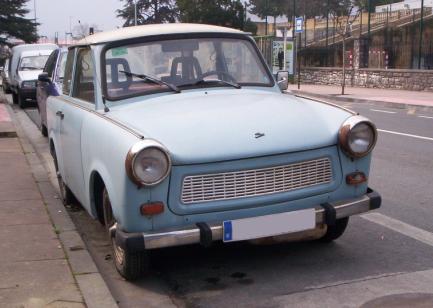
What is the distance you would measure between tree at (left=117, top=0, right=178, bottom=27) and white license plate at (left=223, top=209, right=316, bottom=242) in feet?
239

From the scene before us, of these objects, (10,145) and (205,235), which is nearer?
(205,235)

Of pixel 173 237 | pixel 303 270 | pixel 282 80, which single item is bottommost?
pixel 303 270

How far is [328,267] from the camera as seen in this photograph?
461cm

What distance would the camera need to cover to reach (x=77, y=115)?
17.1 ft

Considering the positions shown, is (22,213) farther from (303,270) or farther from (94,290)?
(303,270)

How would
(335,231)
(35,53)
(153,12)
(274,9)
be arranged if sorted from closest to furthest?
1. (335,231)
2. (35,53)
3. (274,9)
4. (153,12)

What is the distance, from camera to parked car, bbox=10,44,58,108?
1822 cm

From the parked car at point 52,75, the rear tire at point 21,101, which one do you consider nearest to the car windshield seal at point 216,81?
the parked car at point 52,75

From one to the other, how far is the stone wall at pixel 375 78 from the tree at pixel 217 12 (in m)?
15.2

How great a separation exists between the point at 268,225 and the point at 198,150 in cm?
68

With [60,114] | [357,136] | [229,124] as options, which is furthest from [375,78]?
[229,124]

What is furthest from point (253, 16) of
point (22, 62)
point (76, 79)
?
point (76, 79)

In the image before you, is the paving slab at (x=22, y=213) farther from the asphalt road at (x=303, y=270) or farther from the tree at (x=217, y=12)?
→ the tree at (x=217, y=12)

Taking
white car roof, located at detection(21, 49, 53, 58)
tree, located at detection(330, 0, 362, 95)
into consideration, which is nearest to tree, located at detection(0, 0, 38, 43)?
tree, located at detection(330, 0, 362, 95)
